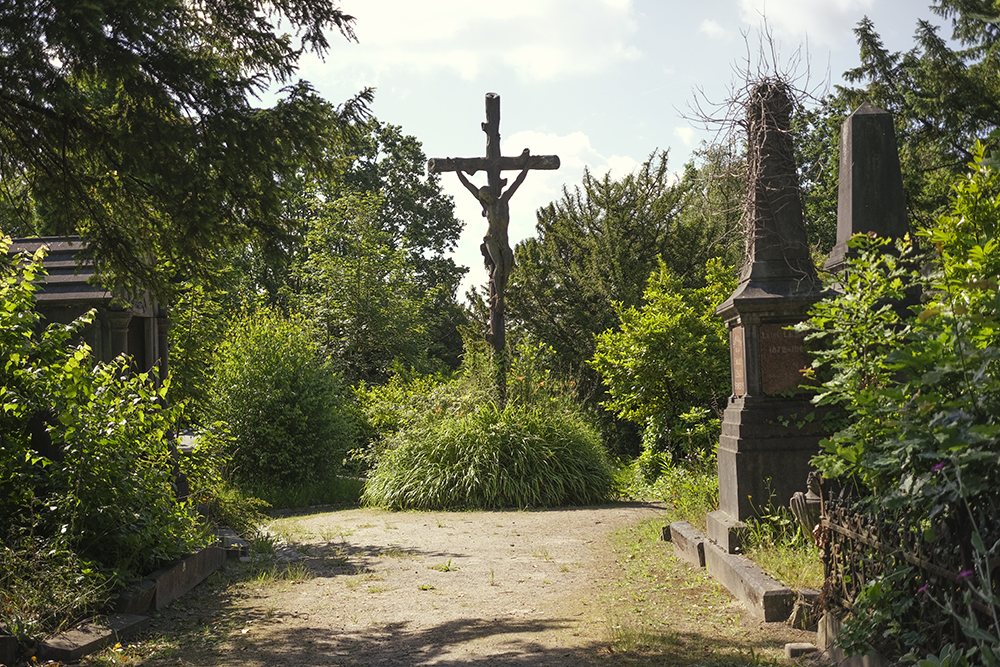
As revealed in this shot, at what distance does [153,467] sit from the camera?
583 centimetres

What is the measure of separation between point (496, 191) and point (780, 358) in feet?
21.8

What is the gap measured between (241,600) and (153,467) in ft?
3.96

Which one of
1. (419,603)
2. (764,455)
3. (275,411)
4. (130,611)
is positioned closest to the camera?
(130,611)

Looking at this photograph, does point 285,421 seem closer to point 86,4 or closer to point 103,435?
point 103,435

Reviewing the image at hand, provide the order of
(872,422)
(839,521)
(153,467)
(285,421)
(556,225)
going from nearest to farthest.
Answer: (872,422)
(839,521)
(153,467)
(285,421)
(556,225)

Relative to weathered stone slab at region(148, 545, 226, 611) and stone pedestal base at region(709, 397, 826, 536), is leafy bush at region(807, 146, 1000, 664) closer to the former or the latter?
stone pedestal base at region(709, 397, 826, 536)

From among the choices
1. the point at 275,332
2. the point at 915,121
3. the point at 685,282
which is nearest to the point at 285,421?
the point at 275,332

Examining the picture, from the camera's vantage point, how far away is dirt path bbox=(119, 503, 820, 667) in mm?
4699

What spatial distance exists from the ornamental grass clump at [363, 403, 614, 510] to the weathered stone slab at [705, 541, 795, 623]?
4.51m

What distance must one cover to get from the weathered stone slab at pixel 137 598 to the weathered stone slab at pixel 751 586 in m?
3.97

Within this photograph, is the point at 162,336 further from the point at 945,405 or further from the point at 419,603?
the point at 945,405

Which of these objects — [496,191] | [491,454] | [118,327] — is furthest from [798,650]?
[496,191]

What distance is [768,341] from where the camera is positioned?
7113 millimetres

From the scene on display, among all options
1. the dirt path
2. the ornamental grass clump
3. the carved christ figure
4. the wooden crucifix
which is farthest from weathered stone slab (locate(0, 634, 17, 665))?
the carved christ figure
